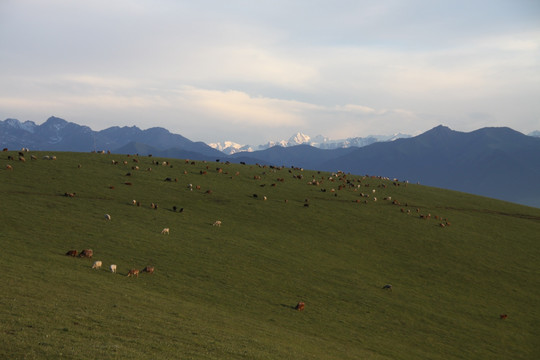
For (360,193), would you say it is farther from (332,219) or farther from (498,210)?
(498,210)

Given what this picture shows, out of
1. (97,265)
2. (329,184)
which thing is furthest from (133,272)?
(329,184)

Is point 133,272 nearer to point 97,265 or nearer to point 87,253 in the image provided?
point 97,265

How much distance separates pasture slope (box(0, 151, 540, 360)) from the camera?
23031 mm

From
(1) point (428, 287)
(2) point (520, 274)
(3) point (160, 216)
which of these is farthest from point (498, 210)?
(3) point (160, 216)

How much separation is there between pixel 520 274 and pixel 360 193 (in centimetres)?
3258

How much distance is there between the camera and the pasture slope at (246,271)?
23031mm

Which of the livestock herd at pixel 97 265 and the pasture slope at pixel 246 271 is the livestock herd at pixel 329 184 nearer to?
the pasture slope at pixel 246 271

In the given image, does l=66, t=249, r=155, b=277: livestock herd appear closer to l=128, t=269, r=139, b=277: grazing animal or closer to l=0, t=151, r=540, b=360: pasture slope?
l=128, t=269, r=139, b=277: grazing animal

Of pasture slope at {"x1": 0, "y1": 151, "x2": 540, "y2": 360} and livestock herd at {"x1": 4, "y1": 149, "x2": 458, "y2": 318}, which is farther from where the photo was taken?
livestock herd at {"x1": 4, "y1": 149, "x2": 458, "y2": 318}

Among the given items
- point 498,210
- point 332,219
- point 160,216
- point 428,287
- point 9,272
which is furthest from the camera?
point 498,210

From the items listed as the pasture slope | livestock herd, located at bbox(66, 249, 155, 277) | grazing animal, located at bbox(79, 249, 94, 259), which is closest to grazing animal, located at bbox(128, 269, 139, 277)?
livestock herd, located at bbox(66, 249, 155, 277)

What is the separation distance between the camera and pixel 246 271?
41.2 m

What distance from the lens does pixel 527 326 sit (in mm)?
41250

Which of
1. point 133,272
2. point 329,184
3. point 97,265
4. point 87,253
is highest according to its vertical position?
point 329,184
